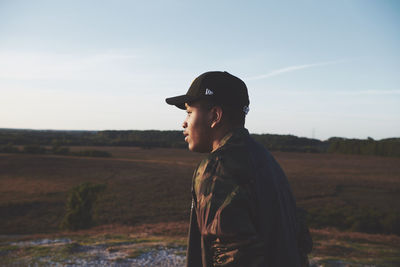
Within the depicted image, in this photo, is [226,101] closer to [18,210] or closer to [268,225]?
[268,225]

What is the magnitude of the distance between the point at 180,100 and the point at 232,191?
0.82m

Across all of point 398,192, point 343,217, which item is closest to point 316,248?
point 343,217

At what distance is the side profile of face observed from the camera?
6.53 ft

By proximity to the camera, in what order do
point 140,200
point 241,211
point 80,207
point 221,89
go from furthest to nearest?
point 140,200
point 80,207
point 221,89
point 241,211

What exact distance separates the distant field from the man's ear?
25.8 m

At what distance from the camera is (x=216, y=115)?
1.96 meters

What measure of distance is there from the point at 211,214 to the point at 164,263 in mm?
9020

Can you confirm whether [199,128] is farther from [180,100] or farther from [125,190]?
[125,190]

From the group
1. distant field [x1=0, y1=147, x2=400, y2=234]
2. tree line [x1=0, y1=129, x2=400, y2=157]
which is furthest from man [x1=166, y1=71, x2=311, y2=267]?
tree line [x1=0, y1=129, x2=400, y2=157]

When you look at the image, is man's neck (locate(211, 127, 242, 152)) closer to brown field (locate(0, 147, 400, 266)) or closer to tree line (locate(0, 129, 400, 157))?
brown field (locate(0, 147, 400, 266))

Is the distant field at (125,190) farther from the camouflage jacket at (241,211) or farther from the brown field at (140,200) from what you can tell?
the camouflage jacket at (241,211)

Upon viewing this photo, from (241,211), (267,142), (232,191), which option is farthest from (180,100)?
(267,142)

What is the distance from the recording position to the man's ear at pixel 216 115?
76.2 inches

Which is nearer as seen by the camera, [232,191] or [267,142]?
[232,191]
